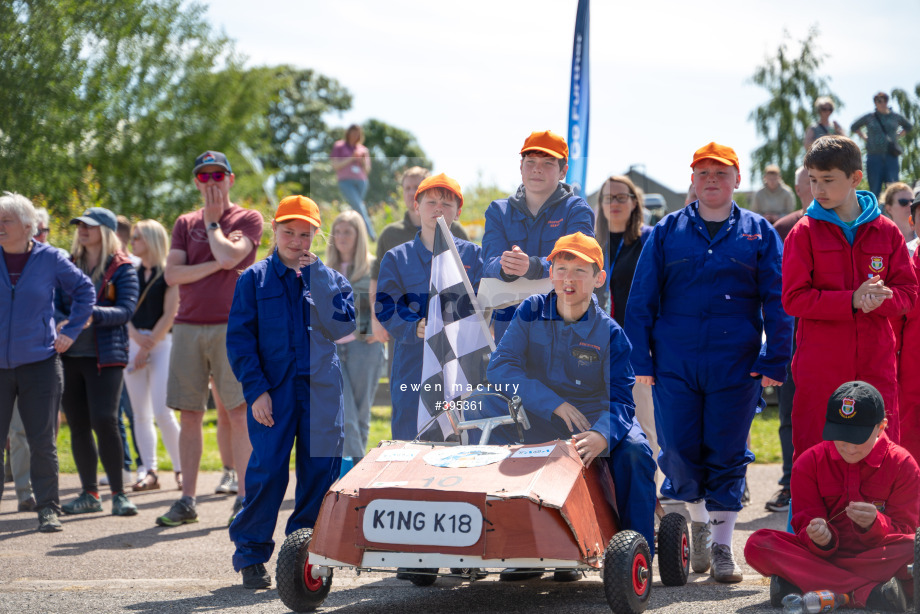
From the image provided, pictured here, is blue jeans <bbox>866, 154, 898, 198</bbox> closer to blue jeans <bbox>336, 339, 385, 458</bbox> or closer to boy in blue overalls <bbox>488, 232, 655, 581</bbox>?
blue jeans <bbox>336, 339, 385, 458</bbox>

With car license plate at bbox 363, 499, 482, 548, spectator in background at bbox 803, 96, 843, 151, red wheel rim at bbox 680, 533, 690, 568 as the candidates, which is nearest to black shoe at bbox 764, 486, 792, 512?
red wheel rim at bbox 680, 533, 690, 568

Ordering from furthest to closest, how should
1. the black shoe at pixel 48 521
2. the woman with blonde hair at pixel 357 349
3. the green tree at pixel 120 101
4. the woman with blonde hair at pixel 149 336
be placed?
the green tree at pixel 120 101 → the woman with blonde hair at pixel 149 336 → the woman with blonde hair at pixel 357 349 → the black shoe at pixel 48 521

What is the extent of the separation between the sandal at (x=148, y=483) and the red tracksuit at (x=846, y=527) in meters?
6.19

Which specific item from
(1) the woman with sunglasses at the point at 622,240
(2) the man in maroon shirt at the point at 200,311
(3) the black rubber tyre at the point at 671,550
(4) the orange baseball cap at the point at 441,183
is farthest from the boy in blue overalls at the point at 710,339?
(2) the man in maroon shirt at the point at 200,311

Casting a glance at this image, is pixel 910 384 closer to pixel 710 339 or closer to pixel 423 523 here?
pixel 710 339

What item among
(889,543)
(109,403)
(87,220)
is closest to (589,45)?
(87,220)

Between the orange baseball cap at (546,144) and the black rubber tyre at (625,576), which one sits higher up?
the orange baseball cap at (546,144)

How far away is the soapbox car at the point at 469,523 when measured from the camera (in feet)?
13.4

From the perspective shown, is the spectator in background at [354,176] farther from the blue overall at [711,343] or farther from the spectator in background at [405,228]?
the blue overall at [711,343]

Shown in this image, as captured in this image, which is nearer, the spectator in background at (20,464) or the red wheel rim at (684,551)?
the red wheel rim at (684,551)

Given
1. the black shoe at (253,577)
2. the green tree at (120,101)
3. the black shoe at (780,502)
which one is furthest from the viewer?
the green tree at (120,101)

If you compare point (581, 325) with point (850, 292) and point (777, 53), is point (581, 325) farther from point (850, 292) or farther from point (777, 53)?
point (777, 53)

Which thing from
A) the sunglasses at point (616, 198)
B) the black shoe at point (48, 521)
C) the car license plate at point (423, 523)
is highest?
the sunglasses at point (616, 198)

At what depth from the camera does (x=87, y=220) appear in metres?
8.47
